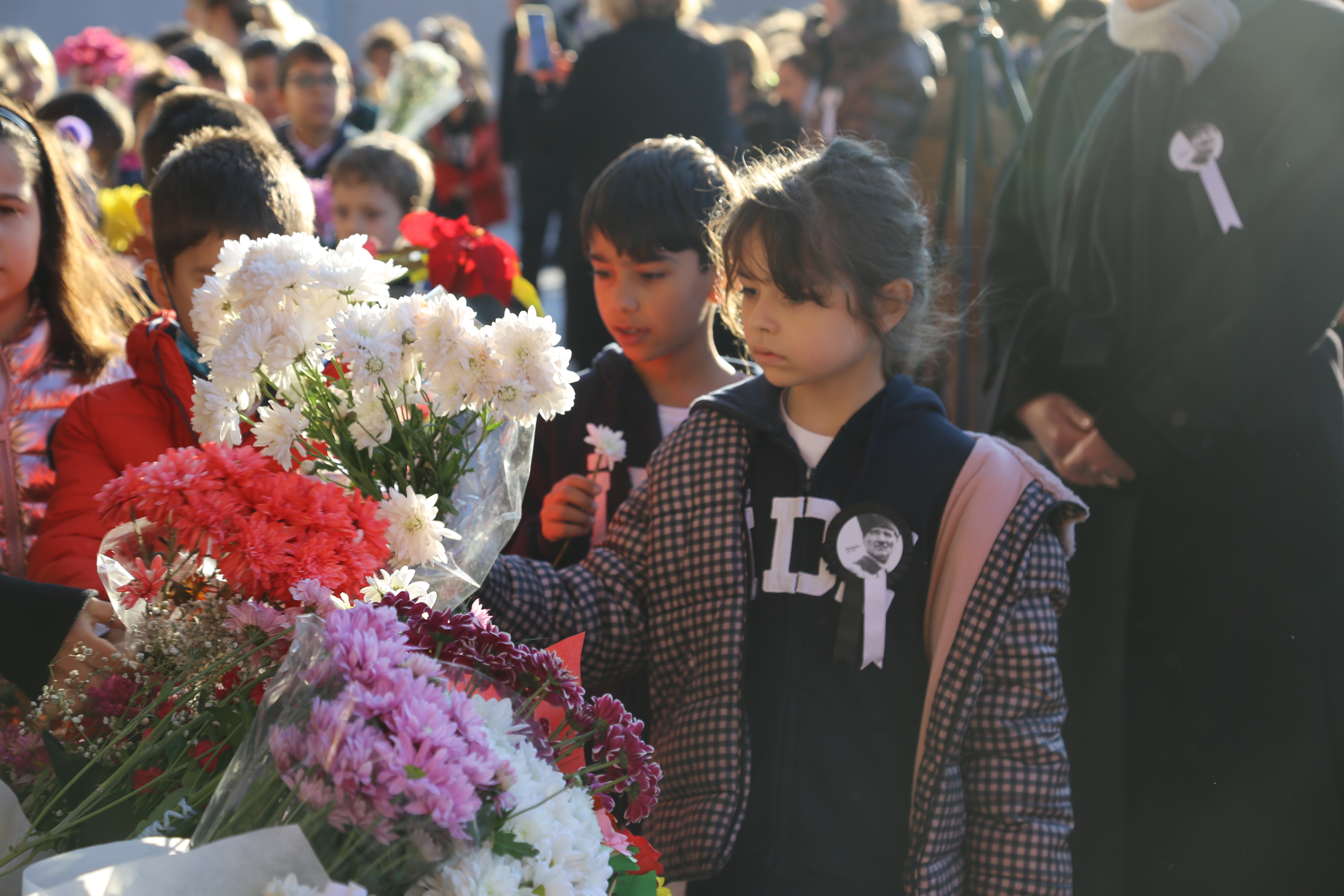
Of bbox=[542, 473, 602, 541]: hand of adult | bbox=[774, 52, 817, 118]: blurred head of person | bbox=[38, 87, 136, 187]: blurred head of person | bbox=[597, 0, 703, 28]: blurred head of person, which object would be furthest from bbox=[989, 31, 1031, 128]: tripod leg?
bbox=[38, 87, 136, 187]: blurred head of person

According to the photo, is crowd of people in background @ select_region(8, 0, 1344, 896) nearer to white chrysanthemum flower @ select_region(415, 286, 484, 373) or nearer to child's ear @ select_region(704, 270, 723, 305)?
child's ear @ select_region(704, 270, 723, 305)

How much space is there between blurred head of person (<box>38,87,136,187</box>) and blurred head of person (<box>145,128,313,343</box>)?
268cm

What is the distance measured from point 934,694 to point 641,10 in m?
3.11

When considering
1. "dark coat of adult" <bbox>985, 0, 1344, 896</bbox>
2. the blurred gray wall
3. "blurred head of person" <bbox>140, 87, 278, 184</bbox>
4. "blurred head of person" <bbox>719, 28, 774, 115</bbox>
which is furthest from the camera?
the blurred gray wall

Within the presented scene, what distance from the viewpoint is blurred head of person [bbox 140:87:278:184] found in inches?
119

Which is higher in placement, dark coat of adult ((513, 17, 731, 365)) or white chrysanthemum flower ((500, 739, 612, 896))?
white chrysanthemum flower ((500, 739, 612, 896))

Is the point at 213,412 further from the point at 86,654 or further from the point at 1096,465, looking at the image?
the point at 1096,465

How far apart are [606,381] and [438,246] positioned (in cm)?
70

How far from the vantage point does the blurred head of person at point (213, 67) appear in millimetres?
5387

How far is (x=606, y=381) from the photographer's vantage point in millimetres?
2447

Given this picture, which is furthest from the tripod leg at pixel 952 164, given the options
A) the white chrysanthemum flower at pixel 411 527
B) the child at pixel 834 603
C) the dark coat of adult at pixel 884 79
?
the white chrysanthemum flower at pixel 411 527

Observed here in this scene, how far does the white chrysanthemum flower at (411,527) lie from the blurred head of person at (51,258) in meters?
1.23

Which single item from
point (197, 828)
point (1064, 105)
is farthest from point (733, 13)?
point (197, 828)

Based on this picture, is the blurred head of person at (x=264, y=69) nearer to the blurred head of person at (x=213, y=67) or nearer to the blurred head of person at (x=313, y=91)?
the blurred head of person at (x=213, y=67)
